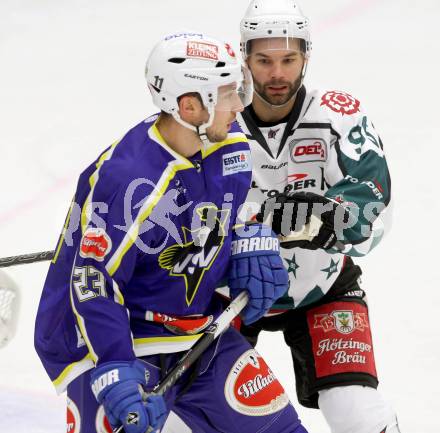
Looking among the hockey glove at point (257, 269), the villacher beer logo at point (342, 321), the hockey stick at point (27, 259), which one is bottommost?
the villacher beer logo at point (342, 321)

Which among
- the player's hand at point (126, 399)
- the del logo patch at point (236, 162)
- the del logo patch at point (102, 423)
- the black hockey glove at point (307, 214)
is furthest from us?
the black hockey glove at point (307, 214)

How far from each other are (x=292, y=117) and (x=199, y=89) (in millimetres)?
574

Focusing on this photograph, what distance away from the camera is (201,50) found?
296 centimetres

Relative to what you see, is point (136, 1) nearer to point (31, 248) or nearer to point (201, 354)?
point (31, 248)

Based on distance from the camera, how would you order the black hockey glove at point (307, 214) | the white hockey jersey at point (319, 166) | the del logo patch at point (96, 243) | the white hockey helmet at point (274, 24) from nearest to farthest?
the del logo patch at point (96, 243)
the black hockey glove at point (307, 214)
the white hockey jersey at point (319, 166)
the white hockey helmet at point (274, 24)

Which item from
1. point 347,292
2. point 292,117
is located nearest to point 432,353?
point 347,292

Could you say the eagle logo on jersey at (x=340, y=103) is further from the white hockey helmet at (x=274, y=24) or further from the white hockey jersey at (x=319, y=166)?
the white hockey helmet at (x=274, y=24)

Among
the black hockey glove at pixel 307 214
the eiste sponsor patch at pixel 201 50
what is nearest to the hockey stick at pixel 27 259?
the black hockey glove at pixel 307 214

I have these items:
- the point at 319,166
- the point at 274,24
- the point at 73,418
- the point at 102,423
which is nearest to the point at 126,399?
the point at 102,423

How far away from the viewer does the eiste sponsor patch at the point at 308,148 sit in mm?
3467

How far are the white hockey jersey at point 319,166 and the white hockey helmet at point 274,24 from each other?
0.18 m

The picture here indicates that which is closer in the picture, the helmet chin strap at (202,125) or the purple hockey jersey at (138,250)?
the purple hockey jersey at (138,250)

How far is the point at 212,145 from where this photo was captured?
307cm

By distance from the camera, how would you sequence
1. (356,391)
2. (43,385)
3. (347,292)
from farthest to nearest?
(43,385) < (347,292) < (356,391)
